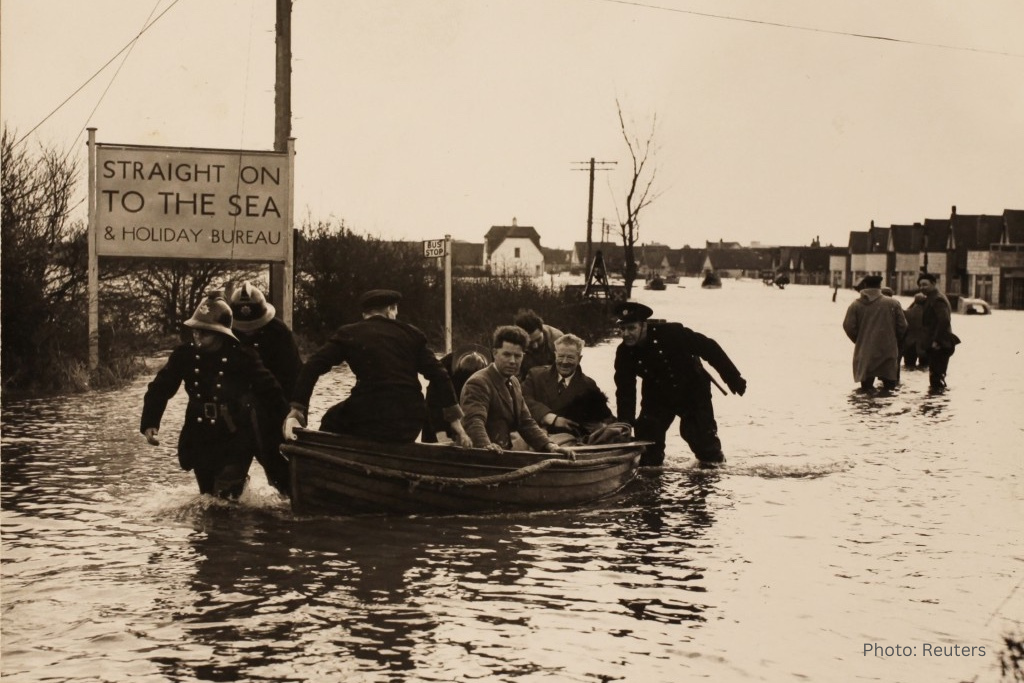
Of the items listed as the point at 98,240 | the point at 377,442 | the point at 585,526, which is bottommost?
the point at 585,526

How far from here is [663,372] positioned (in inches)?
529

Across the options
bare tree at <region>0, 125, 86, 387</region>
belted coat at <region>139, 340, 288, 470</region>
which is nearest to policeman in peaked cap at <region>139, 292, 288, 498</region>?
belted coat at <region>139, 340, 288, 470</region>

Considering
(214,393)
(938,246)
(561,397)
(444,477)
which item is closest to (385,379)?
(444,477)

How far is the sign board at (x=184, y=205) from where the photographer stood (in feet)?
74.1

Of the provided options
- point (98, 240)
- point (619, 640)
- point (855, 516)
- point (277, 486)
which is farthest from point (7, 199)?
point (619, 640)

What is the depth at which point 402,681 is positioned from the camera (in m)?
6.71

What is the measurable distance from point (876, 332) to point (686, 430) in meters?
9.57

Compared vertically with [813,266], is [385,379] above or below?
below

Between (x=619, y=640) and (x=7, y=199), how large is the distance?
49.2ft

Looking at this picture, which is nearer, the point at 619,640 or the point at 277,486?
the point at 619,640

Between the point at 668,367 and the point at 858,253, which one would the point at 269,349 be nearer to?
the point at 668,367

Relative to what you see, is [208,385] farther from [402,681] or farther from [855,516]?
[855,516]

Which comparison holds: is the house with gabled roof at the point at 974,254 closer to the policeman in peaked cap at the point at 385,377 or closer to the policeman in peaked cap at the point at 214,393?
the policeman in peaked cap at the point at 385,377

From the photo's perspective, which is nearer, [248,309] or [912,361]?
[248,309]
